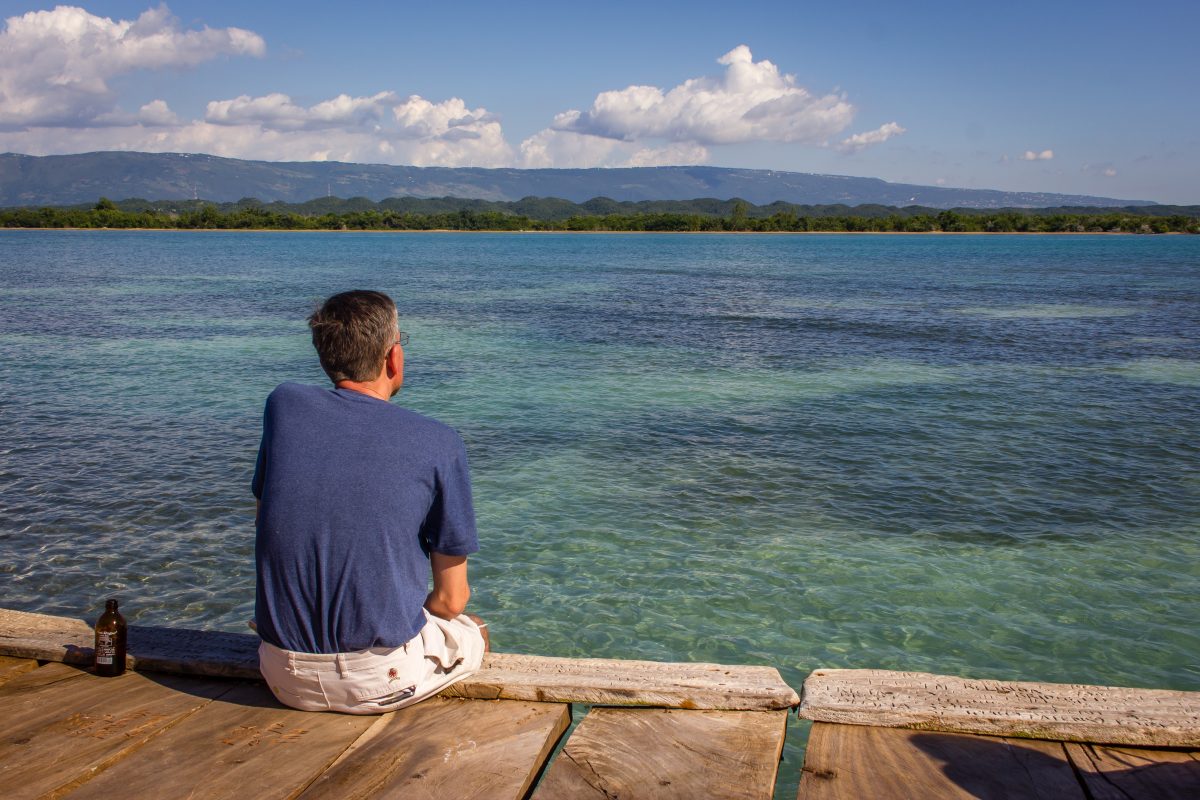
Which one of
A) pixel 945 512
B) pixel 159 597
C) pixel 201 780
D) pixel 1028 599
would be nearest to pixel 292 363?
pixel 159 597

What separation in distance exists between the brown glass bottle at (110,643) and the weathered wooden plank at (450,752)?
4.37 ft

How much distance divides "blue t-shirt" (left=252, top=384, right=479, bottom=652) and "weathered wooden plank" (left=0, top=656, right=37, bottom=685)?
1442 mm

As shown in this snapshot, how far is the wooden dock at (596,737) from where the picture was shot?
306cm

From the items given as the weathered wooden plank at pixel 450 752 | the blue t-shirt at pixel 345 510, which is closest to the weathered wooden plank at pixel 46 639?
the blue t-shirt at pixel 345 510

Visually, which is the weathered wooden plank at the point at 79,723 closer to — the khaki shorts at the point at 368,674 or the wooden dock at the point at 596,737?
the wooden dock at the point at 596,737

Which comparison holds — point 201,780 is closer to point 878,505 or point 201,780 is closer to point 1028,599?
point 1028,599

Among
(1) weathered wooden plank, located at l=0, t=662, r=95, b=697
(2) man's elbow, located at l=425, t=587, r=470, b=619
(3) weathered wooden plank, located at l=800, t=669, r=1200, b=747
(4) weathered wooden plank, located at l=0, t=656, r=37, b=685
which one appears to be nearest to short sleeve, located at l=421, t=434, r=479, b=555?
(2) man's elbow, located at l=425, t=587, r=470, b=619

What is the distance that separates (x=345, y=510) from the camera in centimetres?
329

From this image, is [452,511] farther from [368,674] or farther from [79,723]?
[79,723]

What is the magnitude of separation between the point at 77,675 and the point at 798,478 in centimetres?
818

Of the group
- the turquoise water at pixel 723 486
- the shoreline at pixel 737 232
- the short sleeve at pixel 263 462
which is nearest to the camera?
the short sleeve at pixel 263 462

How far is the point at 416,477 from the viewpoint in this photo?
3.33 metres

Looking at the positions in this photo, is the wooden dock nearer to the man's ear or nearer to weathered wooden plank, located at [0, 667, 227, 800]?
weathered wooden plank, located at [0, 667, 227, 800]

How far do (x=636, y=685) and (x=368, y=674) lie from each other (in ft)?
3.54
